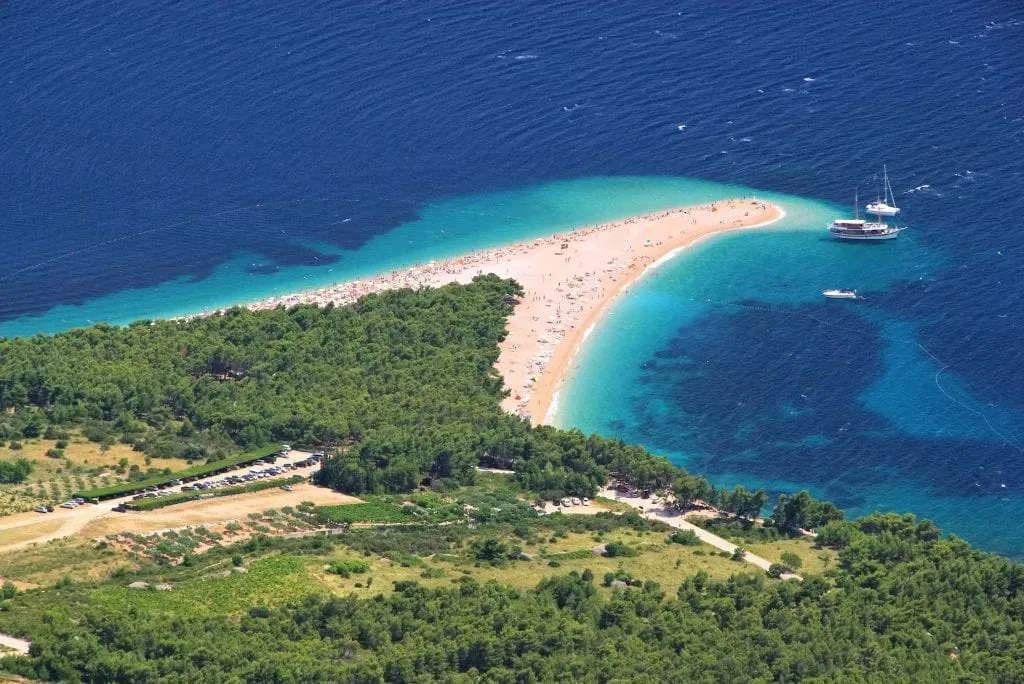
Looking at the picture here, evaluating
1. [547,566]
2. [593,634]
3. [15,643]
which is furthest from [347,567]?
[15,643]

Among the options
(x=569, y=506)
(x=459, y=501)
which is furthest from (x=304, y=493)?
(x=569, y=506)

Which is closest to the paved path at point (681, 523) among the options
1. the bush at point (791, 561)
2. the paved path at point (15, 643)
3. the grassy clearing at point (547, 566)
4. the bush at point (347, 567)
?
the bush at point (791, 561)

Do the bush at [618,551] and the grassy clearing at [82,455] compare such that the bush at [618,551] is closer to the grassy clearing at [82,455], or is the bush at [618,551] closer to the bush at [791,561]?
the bush at [791,561]

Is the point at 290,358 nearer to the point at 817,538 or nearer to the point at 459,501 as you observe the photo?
the point at 459,501

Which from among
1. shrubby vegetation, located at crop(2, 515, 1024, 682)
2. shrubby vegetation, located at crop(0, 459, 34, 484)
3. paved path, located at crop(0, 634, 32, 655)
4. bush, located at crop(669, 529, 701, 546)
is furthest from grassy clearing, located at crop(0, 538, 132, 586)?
bush, located at crop(669, 529, 701, 546)

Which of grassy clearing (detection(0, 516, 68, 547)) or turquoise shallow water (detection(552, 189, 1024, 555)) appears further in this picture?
turquoise shallow water (detection(552, 189, 1024, 555))

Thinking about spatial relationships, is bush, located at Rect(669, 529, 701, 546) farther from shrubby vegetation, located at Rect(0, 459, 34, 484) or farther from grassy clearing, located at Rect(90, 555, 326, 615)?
shrubby vegetation, located at Rect(0, 459, 34, 484)
